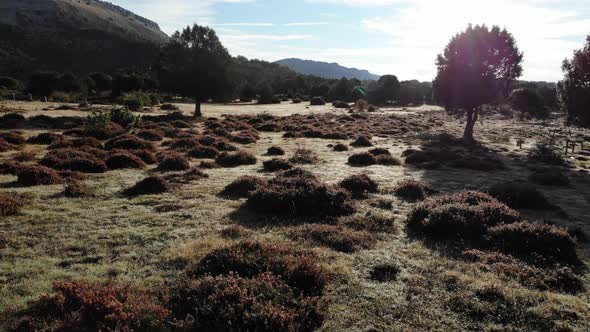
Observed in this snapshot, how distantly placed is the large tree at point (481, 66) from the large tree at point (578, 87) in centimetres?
651

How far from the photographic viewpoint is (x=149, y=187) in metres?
14.8

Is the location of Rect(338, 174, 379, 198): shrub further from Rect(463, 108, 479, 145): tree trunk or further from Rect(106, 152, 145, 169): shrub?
Rect(463, 108, 479, 145): tree trunk

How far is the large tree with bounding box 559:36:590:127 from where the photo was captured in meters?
27.3

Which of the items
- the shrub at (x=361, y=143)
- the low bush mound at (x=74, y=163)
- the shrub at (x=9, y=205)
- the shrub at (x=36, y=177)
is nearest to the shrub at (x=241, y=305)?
the shrub at (x=9, y=205)

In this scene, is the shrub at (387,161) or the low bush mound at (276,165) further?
the shrub at (387,161)

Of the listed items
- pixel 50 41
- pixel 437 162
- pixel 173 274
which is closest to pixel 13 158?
pixel 173 274

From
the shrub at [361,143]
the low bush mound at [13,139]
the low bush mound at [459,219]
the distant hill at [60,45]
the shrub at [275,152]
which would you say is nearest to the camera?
the low bush mound at [459,219]

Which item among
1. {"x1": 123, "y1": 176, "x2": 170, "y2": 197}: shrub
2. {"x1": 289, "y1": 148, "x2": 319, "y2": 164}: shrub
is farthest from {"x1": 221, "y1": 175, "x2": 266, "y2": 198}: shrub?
{"x1": 289, "y1": 148, "x2": 319, "y2": 164}: shrub

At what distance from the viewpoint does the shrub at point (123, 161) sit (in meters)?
19.0

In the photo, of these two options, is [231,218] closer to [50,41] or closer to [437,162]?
[437,162]

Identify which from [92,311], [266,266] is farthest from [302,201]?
[92,311]

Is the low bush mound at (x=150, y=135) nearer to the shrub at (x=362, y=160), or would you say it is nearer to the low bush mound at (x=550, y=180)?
the shrub at (x=362, y=160)

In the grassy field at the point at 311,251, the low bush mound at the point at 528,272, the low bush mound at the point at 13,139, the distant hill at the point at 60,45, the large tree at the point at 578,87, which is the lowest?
the grassy field at the point at 311,251

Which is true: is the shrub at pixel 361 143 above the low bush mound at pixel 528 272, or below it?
above
